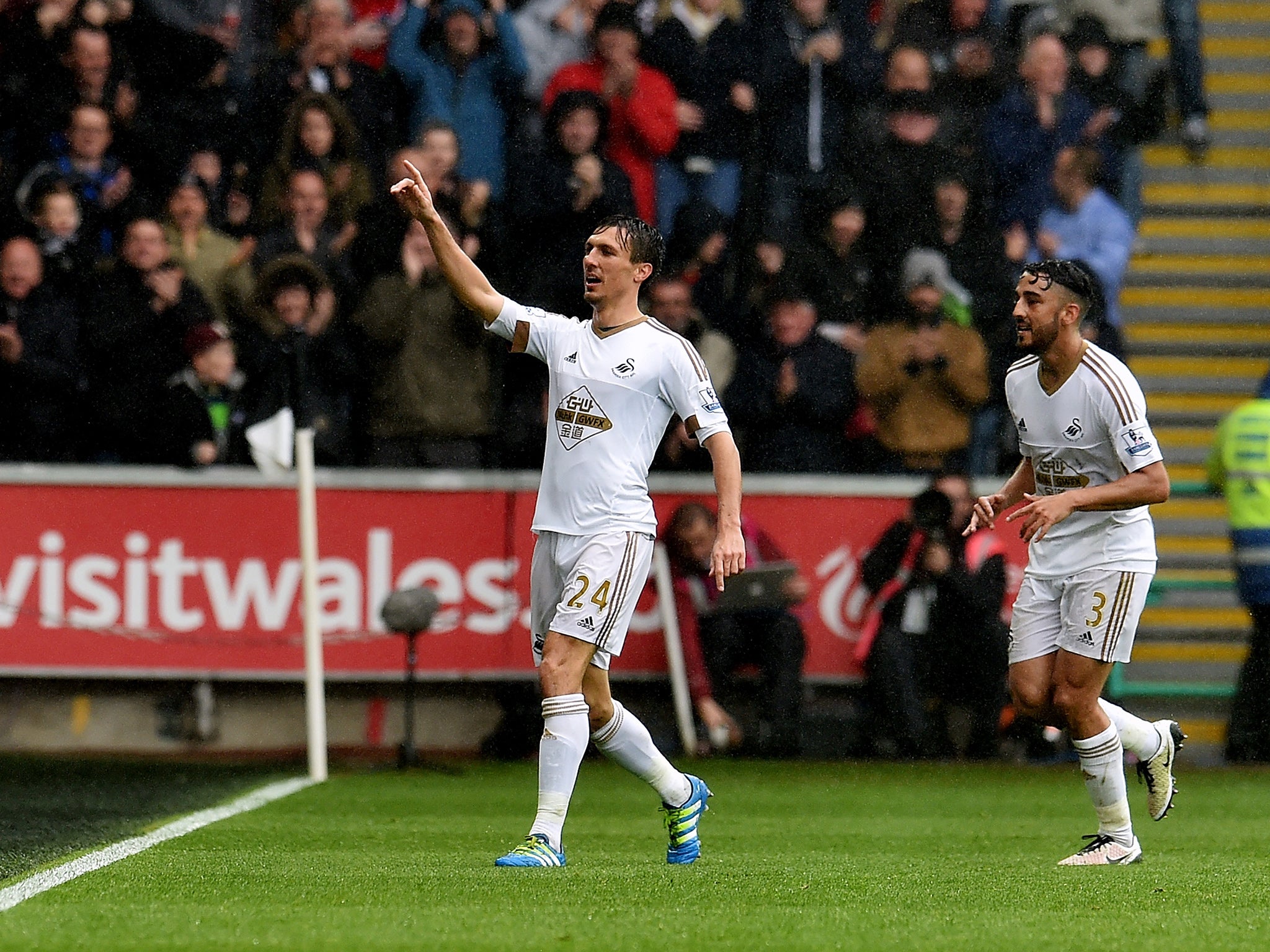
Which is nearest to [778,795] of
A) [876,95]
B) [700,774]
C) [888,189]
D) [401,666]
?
[700,774]

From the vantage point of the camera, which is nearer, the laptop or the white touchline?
the white touchline

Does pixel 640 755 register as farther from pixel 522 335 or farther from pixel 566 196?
pixel 566 196

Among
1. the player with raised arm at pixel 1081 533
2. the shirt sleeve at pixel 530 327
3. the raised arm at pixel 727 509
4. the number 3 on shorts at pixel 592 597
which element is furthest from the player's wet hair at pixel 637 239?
the player with raised arm at pixel 1081 533

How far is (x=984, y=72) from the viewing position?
14.7m

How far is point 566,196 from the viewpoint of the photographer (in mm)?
13219

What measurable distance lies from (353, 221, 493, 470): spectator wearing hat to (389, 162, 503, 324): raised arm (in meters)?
5.34

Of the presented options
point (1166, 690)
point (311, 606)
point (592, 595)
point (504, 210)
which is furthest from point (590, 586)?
point (1166, 690)

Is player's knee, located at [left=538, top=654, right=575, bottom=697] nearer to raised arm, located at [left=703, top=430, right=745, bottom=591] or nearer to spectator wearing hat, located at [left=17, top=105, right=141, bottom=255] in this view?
raised arm, located at [left=703, top=430, right=745, bottom=591]

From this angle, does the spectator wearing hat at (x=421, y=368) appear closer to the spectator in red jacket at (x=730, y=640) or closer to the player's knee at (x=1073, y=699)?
the spectator in red jacket at (x=730, y=640)

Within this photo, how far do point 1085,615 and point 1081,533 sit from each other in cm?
33

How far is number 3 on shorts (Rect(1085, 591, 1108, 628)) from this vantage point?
7793 millimetres

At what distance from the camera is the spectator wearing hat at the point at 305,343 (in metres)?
12.6

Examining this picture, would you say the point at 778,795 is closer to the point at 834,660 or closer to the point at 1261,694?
the point at 834,660

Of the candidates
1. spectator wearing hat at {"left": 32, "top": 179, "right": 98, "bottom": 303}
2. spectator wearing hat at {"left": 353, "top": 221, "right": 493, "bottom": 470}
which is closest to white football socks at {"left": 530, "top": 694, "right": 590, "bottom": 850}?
spectator wearing hat at {"left": 353, "top": 221, "right": 493, "bottom": 470}
